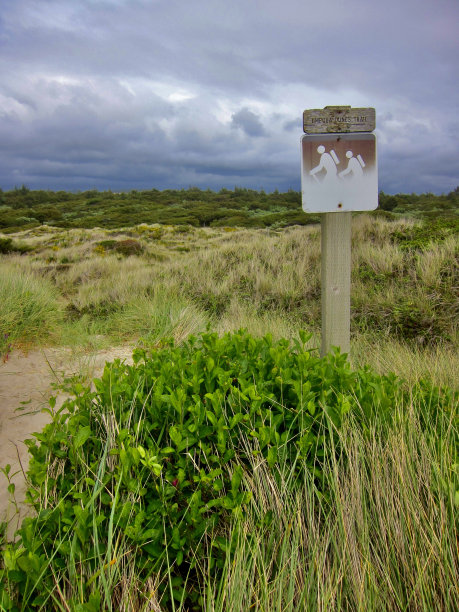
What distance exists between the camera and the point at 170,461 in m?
2.15

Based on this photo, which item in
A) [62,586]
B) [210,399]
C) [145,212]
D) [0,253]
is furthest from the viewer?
[145,212]

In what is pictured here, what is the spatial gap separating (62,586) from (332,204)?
3.01 metres

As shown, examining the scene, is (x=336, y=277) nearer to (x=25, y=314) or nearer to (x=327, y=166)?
(x=327, y=166)

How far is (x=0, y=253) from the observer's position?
18.4 metres

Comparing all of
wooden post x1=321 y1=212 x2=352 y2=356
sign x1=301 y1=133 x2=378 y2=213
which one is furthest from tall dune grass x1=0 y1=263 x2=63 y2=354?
sign x1=301 y1=133 x2=378 y2=213

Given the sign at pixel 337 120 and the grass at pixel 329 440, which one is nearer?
the grass at pixel 329 440

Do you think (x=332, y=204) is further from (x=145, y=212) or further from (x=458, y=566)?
(x=145, y=212)

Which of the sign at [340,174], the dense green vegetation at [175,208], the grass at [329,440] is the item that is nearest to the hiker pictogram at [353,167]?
the sign at [340,174]

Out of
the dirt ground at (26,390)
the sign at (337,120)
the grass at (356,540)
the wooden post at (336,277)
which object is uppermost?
the sign at (337,120)

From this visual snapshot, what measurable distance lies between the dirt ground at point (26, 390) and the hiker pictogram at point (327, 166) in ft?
9.27

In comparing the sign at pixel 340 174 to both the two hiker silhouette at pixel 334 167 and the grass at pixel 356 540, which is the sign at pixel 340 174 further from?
the grass at pixel 356 540

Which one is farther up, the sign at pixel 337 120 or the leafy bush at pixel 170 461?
the sign at pixel 337 120

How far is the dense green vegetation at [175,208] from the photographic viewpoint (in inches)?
1176

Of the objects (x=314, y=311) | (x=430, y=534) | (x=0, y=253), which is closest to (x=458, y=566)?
(x=430, y=534)
